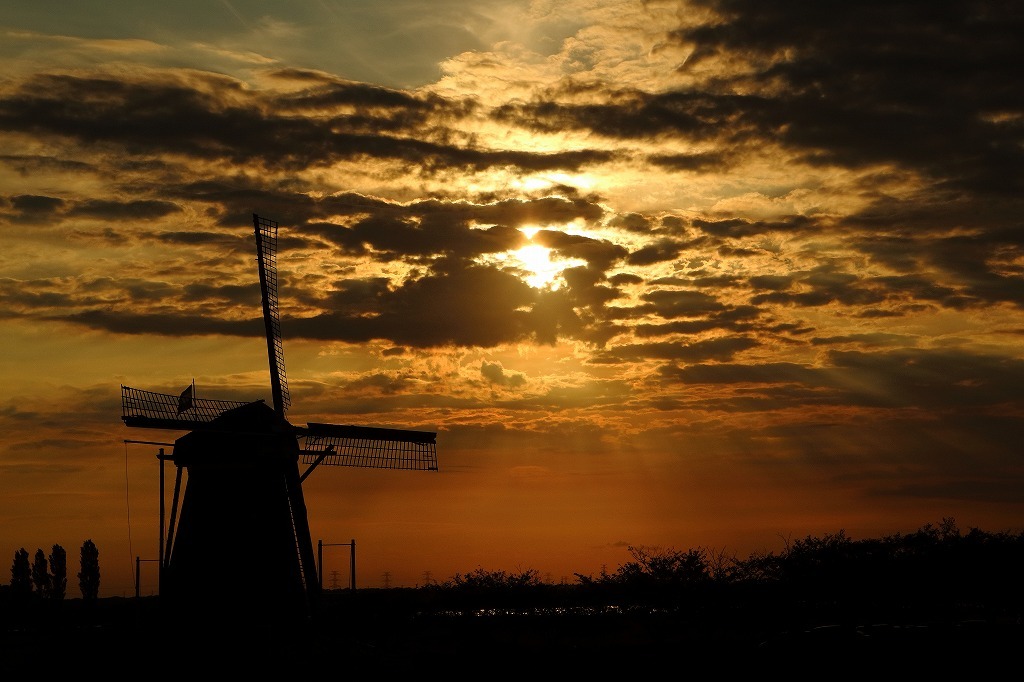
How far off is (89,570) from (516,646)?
8350 centimetres

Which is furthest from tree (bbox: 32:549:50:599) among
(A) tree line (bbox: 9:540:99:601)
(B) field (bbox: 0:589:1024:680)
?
(B) field (bbox: 0:589:1024:680)

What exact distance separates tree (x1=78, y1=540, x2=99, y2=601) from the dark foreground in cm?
6314

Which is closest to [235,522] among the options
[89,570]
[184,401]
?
[184,401]

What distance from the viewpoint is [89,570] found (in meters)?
110

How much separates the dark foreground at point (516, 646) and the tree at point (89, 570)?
207 ft

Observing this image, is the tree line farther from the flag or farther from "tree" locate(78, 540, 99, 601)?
the flag

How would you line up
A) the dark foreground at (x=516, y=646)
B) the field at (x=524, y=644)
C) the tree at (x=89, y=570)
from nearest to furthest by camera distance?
1. the dark foreground at (x=516, y=646)
2. the field at (x=524, y=644)
3. the tree at (x=89, y=570)

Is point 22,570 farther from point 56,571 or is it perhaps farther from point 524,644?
point 524,644

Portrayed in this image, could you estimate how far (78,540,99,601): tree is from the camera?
107562mm

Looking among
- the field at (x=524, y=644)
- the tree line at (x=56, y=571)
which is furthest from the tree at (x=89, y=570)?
the field at (x=524, y=644)

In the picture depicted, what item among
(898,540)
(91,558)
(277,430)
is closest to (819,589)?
(898,540)

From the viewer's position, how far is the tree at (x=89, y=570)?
10756cm

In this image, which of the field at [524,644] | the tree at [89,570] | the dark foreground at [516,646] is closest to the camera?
the dark foreground at [516,646]

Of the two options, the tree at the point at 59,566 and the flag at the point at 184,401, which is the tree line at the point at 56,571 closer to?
the tree at the point at 59,566
